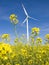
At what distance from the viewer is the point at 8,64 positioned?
21.4ft

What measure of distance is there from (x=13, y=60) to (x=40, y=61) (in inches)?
36.0

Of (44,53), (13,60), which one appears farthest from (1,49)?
(44,53)

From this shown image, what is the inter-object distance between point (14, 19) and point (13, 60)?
12.7 ft

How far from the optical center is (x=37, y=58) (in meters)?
7.83

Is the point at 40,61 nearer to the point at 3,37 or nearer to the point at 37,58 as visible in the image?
the point at 37,58

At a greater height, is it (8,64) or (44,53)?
(44,53)

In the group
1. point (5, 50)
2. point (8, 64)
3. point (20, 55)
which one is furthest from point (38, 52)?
point (5, 50)

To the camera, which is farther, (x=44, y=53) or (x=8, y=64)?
(x=44, y=53)

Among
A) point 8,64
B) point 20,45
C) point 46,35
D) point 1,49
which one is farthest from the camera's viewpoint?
point 46,35

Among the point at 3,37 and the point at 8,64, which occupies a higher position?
the point at 3,37

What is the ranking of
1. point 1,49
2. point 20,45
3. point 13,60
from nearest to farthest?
point 1,49 < point 13,60 < point 20,45

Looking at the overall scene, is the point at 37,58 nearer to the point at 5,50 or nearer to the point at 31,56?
the point at 31,56

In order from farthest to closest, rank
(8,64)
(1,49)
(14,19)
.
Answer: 1. (14,19)
2. (8,64)
3. (1,49)

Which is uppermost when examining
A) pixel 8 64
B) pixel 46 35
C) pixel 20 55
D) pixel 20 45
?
pixel 46 35
